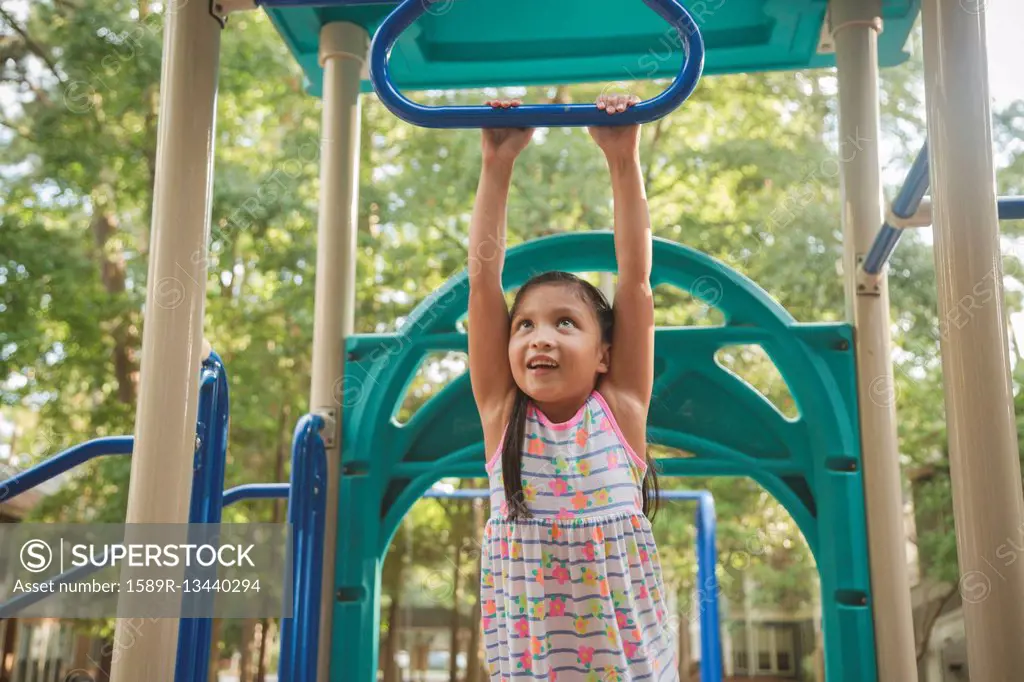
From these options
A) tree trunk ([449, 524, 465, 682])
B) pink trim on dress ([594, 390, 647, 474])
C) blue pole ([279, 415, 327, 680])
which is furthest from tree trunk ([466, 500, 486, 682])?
pink trim on dress ([594, 390, 647, 474])

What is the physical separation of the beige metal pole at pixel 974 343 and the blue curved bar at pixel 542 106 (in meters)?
0.45

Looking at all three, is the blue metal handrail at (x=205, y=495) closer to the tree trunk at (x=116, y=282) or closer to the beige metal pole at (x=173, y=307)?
the beige metal pole at (x=173, y=307)

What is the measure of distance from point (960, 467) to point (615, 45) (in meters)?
2.31

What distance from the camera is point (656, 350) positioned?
296 cm

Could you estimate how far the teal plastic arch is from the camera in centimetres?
287

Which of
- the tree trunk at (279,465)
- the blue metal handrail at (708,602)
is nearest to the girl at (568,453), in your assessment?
the blue metal handrail at (708,602)

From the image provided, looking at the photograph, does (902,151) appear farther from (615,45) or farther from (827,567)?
(827,567)

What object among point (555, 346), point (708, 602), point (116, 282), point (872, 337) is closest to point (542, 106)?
point (555, 346)

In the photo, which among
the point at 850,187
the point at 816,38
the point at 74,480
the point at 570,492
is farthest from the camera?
the point at 74,480

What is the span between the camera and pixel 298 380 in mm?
7848

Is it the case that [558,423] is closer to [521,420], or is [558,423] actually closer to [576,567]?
[521,420]

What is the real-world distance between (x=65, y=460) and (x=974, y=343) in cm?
217

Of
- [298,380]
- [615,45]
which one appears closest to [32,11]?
[298,380]

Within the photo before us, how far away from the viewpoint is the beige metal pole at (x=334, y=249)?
2982mm
